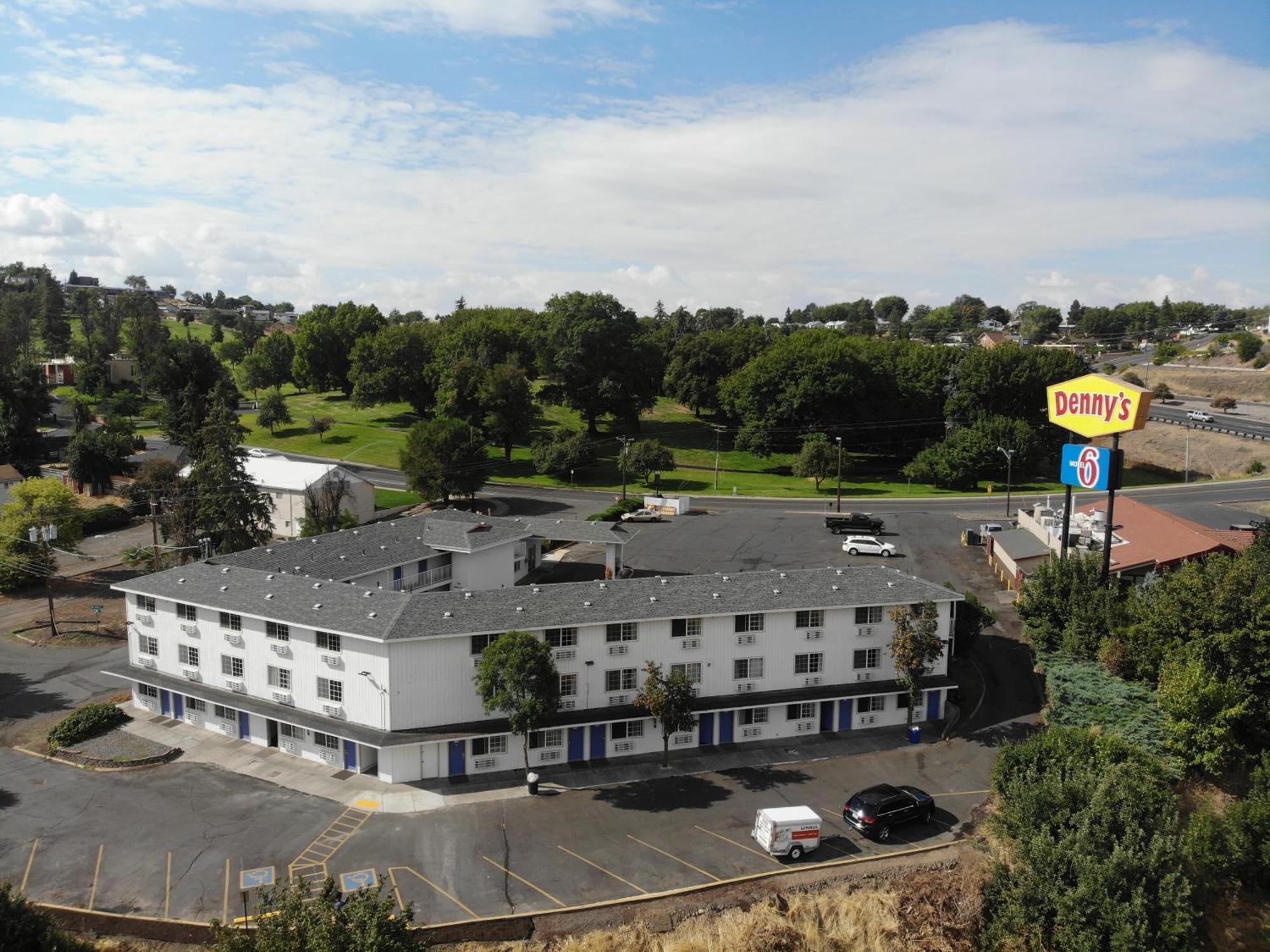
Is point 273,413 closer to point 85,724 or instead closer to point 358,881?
point 85,724

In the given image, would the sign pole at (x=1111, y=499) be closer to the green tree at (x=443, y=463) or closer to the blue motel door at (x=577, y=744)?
the blue motel door at (x=577, y=744)

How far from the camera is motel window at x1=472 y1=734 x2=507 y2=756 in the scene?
141 ft

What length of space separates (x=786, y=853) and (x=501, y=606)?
60.0 feet

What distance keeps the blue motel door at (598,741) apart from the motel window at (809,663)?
11283 mm

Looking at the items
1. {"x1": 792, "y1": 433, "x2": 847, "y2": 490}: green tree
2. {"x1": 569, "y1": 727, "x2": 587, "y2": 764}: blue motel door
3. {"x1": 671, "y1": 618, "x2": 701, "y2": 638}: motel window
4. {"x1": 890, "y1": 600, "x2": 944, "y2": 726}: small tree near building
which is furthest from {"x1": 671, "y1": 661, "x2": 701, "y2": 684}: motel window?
{"x1": 792, "y1": 433, "x2": 847, "y2": 490}: green tree

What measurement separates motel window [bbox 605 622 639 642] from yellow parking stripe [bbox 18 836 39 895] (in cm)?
2624

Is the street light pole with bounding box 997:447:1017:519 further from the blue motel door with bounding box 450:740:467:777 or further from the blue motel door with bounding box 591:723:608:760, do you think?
the blue motel door with bounding box 450:740:467:777

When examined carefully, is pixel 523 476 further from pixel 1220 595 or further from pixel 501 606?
pixel 1220 595

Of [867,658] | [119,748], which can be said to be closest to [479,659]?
[119,748]

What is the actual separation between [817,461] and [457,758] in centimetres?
7473

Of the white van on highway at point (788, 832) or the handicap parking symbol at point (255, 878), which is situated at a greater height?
the handicap parking symbol at point (255, 878)

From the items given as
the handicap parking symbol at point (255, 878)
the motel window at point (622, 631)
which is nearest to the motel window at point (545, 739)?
the motel window at point (622, 631)

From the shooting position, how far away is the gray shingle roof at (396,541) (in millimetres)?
55312

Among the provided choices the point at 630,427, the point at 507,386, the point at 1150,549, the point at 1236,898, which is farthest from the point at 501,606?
the point at 630,427
